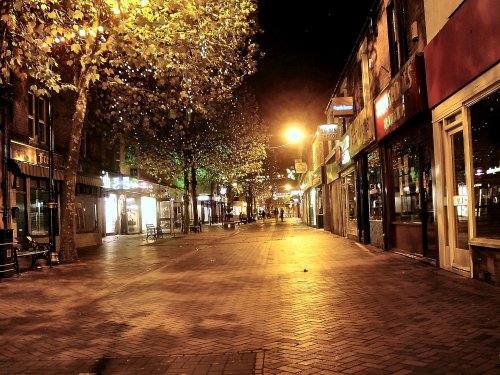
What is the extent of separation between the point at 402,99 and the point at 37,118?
46.1ft

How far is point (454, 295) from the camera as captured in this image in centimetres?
723

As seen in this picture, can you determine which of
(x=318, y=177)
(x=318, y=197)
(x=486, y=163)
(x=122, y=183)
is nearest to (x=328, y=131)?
(x=318, y=177)

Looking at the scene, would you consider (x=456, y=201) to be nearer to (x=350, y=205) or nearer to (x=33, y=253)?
(x=33, y=253)

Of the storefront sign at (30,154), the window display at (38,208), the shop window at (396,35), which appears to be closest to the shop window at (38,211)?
the window display at (38,208)

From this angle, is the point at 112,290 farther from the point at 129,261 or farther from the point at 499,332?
the point at 499,332

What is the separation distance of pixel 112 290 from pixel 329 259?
5.91 metres

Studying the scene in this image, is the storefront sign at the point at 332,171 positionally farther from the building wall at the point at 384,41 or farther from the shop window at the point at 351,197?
the building wall at the point at 384,41

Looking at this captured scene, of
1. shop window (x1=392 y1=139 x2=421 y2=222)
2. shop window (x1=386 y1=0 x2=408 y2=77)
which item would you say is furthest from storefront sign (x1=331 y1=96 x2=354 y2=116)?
shop window (x1=386 y1=0 x2=408 y2=77)

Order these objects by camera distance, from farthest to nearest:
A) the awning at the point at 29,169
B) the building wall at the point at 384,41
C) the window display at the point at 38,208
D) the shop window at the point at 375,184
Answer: the window display at the point at 38,208
the awning at the point at 29,169
the shop window at the point at 375,184
the building wall at the point at 384,41

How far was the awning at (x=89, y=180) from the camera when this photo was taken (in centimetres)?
2157

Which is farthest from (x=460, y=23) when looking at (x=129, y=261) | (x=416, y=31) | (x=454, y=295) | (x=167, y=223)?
(x=167, y=223)

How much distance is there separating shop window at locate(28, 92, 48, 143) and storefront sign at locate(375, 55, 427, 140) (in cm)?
1234

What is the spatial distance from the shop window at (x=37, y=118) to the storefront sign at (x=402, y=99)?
1234 cm

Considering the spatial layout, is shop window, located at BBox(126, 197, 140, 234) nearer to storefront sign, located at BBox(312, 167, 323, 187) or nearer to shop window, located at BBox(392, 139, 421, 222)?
storefront sign, located at BBox(312, 167, 323, 187)
